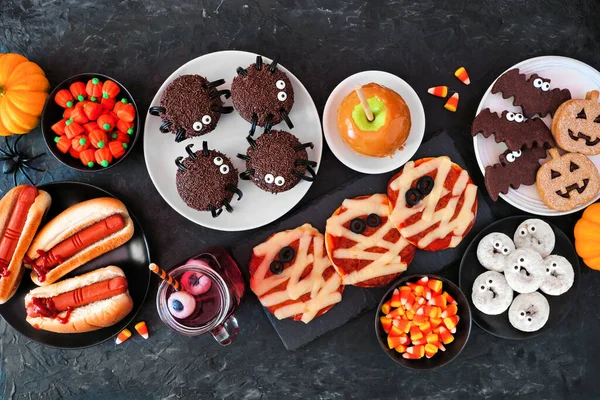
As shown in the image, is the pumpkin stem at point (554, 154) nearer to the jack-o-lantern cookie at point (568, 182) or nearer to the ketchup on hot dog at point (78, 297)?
the jack-o-lantern cookie at point (568, 182)

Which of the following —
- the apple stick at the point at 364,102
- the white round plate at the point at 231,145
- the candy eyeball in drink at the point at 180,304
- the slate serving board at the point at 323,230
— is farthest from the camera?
the slate serving board at the point at 323,230

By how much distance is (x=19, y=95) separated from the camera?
109 inches

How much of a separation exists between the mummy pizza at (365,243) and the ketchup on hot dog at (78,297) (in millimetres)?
1091

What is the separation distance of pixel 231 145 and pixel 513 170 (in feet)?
4.90

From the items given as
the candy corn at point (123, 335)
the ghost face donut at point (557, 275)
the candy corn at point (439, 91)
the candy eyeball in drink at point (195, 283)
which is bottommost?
the candy corn at point (123, 335)

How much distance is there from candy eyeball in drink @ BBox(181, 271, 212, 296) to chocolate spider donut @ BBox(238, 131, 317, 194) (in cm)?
53

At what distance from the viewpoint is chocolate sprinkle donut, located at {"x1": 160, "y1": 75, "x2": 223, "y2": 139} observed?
2.61 m

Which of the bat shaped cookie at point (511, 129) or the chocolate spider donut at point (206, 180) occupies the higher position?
the bat shaped cookie at point (511, 129)

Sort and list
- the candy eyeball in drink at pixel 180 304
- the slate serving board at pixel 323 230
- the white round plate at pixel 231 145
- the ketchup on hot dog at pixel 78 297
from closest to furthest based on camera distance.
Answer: the candy eyeball in drink at pixel 180 304 < the ketchup on hot dog at pixel 78 297 < the white round plate at pixel 231 145 < the slate serving board at pixel 323 230

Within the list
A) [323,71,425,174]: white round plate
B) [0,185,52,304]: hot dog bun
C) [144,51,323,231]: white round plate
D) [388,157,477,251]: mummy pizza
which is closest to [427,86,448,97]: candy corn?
[323,71,425,174]: white round plate

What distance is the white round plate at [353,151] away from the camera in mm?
2818

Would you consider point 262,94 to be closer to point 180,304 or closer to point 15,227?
point 180,304

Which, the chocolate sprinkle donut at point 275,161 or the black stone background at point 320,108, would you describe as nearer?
the chocolate sprinkle donut at point 275,161

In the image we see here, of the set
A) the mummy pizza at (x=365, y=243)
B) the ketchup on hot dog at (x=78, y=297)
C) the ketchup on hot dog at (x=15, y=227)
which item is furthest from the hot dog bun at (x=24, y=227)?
the mummy pizza at (x=365, y=243)
